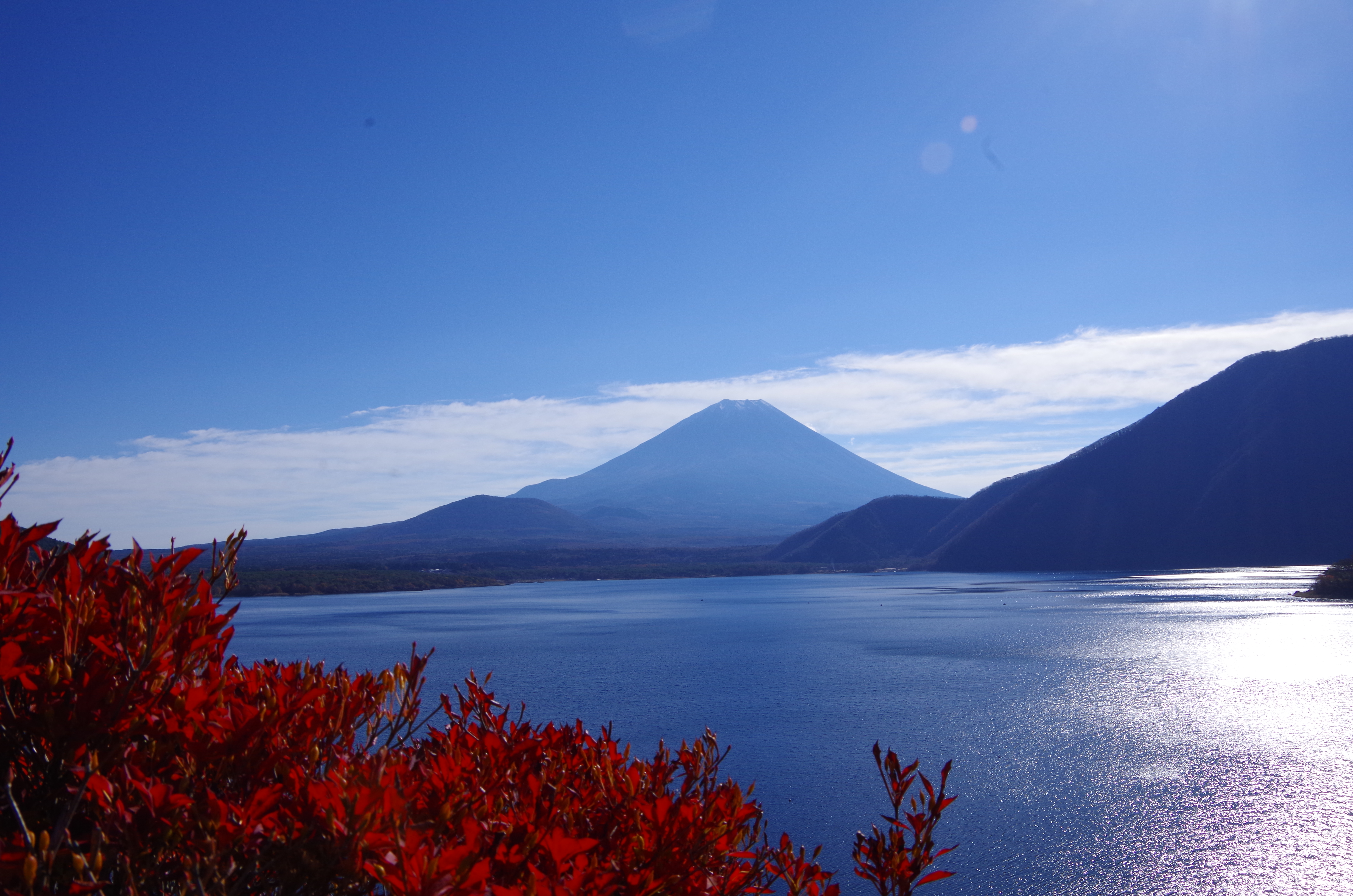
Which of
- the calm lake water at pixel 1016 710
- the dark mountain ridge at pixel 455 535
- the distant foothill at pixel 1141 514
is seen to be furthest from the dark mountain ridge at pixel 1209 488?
the dark mountain ridge at pixel 455 535

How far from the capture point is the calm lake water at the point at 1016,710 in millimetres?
9820

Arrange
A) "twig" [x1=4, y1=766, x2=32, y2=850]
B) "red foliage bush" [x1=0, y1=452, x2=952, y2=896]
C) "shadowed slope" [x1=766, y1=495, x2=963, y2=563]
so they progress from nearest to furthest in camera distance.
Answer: "twig" [x1=4, y1=766, x2=32, y2=850] < "red foliage bush" [x1=0, y1=452, x2=952, y2=896] < "shadowed slope" [x1=766, y1=495, x2=963, y2=563]

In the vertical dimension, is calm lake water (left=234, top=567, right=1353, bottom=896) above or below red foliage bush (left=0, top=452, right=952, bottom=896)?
below

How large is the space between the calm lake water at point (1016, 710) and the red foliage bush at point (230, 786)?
8447mm

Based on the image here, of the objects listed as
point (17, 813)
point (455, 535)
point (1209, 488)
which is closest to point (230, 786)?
point (17, 813)

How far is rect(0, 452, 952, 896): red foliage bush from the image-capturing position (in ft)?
5.04

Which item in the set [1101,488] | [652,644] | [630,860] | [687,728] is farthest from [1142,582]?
[630,860]

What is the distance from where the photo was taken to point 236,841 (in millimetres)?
1636

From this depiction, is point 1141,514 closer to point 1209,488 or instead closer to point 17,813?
point 1209,488

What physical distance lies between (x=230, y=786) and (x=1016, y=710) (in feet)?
59.1

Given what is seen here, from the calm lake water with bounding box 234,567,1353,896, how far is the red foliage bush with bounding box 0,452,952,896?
27.7ft

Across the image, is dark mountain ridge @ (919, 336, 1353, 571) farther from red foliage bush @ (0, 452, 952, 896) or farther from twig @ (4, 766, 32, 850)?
twig @ (4, 766, 32, 850)

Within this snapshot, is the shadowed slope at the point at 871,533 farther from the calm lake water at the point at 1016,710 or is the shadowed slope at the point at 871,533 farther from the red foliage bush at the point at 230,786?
the red foliage bush at the point at 230,786

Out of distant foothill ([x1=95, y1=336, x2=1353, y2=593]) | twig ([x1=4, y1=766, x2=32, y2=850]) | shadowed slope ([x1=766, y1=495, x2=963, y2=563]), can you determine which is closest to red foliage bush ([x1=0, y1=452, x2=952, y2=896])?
twig ([x1=4, y1=766, x2=32, y2=850])
